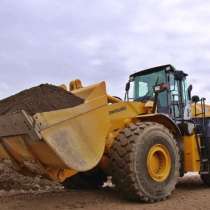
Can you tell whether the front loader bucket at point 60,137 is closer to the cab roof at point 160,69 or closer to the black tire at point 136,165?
the black tire at point 136,165

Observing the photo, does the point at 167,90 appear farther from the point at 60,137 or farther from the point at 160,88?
the point at 60,137

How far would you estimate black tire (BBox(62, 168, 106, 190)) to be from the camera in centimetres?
973

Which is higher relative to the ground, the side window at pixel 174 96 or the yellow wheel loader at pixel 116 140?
the side window at pixel 174 96

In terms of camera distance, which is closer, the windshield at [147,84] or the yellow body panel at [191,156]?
the yellow body panel at [191,156]

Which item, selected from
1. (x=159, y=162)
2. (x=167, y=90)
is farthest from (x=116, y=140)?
(x=167, y=90)

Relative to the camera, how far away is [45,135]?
6.57 m

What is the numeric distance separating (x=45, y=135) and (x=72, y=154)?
0.50 m

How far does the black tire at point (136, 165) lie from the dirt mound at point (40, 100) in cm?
100

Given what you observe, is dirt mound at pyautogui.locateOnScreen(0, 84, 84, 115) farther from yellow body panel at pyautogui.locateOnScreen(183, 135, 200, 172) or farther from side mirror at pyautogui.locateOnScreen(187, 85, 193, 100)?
side mirror at pyautogui.locateOnScreen(187, 85, 193, 100)

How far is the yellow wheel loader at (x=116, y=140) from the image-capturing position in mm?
6781

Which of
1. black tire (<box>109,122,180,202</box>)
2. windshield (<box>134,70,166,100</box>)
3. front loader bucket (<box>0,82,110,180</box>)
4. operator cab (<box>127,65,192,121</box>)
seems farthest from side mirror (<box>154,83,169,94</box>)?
front loader bucket (<box>0,82,110,180</box>)

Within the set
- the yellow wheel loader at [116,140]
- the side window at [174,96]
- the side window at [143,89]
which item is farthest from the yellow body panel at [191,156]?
the side window at [143,89]

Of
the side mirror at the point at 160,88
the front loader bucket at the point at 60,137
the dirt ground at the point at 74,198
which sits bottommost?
the dirt ground at the point at 74,198

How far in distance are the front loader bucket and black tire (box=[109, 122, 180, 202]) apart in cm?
40
